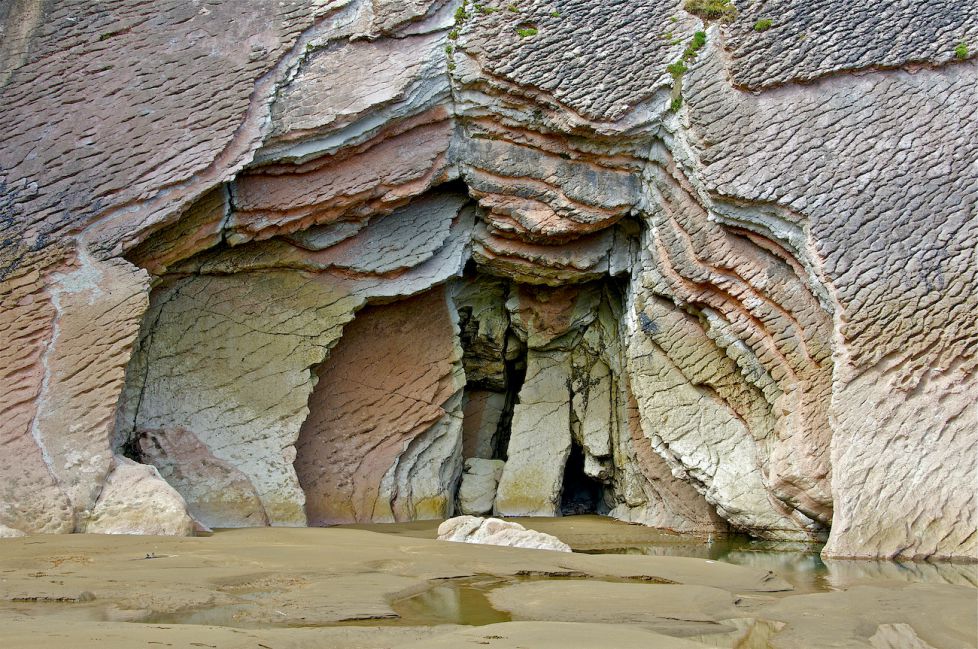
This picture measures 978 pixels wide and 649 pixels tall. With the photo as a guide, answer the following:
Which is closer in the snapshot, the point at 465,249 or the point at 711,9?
the point at 711,9

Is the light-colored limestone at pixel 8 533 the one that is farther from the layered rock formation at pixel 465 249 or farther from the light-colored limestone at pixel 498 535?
the light-colored limestone at pixel 498 535

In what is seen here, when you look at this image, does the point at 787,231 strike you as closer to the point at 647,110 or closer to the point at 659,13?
the point at 647,110

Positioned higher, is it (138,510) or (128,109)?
(128,109)

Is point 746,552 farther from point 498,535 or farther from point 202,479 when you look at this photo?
point 202,479

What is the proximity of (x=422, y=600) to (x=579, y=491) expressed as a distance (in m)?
8.72

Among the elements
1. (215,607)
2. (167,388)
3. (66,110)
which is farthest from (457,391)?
(215,607)

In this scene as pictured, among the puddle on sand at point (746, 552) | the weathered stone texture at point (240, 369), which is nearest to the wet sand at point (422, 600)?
the puddle on sand at point (746, 552)

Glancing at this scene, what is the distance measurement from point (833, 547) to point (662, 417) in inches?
115

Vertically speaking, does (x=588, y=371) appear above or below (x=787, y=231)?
below

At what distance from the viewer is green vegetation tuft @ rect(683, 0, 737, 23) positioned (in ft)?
33.2

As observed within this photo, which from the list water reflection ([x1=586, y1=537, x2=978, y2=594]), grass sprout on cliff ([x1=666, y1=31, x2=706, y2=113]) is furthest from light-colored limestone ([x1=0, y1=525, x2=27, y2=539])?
grass sprout on cliff ([x1=666, y1=31, x2=706, y2=113])

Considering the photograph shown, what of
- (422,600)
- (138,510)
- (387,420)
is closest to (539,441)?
(387,420)

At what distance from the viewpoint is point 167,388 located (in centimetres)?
1008

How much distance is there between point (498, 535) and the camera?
749 centimetres
